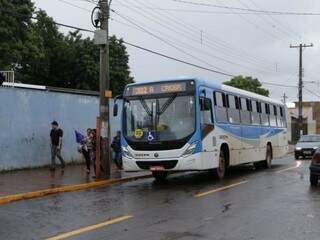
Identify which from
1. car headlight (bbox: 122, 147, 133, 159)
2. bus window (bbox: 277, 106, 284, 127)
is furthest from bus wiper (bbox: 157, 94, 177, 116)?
bus window (bbox: 277, 106, 284, 127)

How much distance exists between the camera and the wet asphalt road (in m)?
9.50

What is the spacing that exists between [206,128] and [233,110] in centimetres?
349

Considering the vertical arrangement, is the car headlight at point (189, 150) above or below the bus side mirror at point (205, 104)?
below

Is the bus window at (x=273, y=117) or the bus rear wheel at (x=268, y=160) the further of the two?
the bus window at (x=273, y=117)

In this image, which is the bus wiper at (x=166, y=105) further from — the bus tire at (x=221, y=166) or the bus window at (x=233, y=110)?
the bus window at (x=233, y=110)

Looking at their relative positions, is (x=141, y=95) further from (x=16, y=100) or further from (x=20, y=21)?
(x=20, y=21)

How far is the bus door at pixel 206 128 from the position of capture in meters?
17.5

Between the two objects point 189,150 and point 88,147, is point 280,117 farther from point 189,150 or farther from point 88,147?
point 189,150

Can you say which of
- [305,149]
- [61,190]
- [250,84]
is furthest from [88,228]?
[250,84]

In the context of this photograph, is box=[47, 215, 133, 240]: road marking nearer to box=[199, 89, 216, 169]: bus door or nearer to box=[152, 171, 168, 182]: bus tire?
box=[199, 89, 216, 169]: bus door

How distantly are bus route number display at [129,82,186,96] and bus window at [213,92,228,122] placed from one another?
187 cm

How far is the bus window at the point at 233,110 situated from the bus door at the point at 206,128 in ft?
7.58

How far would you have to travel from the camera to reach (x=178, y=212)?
462 inches

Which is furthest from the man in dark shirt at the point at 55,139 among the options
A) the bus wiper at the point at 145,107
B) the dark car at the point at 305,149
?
the dark car at the point at 305,149
